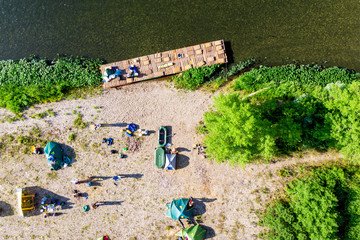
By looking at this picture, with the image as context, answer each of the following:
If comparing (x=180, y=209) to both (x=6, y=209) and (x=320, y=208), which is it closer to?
(x=320, y=208)

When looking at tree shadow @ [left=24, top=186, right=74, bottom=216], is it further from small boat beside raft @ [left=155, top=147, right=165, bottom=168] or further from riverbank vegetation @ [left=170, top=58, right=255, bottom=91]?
riverbank vegetation @ [left=170, top=58, right=255, bottom=91]

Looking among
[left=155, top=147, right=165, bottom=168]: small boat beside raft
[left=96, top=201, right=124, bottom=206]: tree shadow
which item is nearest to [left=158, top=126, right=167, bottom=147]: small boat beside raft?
[left=155, top=147, right=165, bottom=168]: small boat beside raft

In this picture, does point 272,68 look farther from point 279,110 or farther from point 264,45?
A: point 279,110

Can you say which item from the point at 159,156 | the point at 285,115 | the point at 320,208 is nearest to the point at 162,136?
the point at 159,156

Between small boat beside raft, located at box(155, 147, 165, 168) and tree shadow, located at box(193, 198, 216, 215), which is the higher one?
small boat beside raft, located at box(155, 147, 165, 168)

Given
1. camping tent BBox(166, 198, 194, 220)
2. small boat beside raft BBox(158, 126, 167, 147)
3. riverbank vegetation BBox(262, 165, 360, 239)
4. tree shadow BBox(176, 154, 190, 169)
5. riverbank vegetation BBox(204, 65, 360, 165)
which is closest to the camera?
riverbank vegetation BBox(204, 65, 360, 165)

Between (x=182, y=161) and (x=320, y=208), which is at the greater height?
(x=182, y=161)
